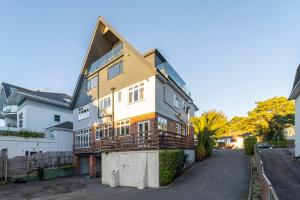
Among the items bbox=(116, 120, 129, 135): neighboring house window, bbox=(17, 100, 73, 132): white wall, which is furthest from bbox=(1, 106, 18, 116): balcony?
bbox=(116, 120, 129, 135): neighboring house window

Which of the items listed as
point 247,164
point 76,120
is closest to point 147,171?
point 247,164

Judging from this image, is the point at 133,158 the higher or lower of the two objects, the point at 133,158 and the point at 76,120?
the lower

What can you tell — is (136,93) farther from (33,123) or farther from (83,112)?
(33,123)

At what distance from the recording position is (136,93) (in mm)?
22422

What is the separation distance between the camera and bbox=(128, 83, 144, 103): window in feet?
71.9

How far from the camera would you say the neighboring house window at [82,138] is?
29.6 metres

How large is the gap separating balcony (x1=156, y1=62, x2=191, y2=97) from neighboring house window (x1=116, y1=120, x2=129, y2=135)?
5.69 metres

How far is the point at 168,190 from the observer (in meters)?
15.0

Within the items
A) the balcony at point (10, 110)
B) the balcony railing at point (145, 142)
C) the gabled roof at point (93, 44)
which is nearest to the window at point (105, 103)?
the balcony railing at point (145, 142)

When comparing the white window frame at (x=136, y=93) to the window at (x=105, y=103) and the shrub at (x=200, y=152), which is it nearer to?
the window at (x=105, y=103)

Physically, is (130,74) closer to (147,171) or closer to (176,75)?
(176,75)

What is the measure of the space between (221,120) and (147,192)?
52.4ft

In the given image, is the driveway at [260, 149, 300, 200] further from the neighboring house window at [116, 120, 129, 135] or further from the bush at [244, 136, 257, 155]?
the neighboring house window at [116, 120, 129, 135]

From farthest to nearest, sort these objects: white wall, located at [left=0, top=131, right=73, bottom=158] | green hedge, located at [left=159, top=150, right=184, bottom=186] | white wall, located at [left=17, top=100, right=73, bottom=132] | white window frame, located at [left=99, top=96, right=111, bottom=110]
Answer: white wall, located at [left=17, top=100, right=73, bottom=132] < white wall, located at [left=0, top=131, right=73, bottom=158] < white window frame, located at [left=99, top=96, right=111, bottom=110] < green hedge, located at [left=159, top=150, right=184, bottom=186]
